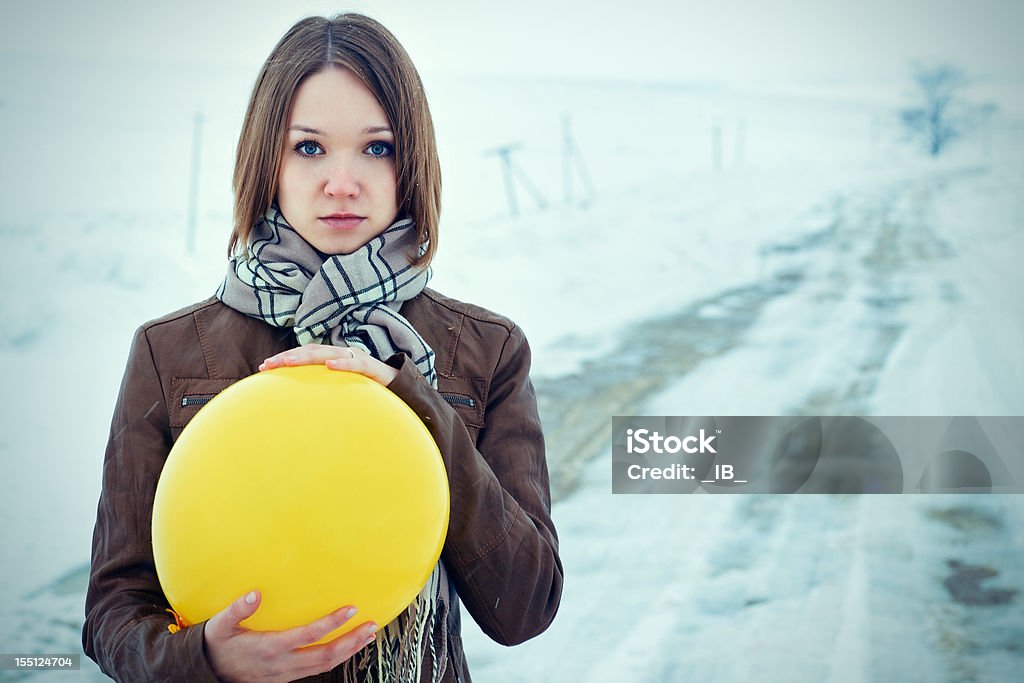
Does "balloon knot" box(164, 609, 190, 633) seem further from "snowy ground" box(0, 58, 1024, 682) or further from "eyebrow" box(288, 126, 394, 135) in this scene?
"snowy ground" box(0, 58, 1024, 682)

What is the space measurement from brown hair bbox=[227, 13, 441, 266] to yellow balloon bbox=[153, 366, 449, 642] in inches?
13.2

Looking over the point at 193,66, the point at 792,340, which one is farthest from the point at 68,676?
the point at 792,340

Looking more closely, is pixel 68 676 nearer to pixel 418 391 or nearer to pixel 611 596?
pixel 611 596

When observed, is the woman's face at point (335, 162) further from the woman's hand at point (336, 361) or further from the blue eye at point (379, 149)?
the woman's hand at point (336, 361)

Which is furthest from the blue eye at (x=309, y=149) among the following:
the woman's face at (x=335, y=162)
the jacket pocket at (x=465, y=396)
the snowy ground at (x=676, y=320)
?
the snowy ground at (x=676, y=320)

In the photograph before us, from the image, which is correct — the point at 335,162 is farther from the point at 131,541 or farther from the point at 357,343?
the point at 131,541

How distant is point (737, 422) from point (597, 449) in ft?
1.35

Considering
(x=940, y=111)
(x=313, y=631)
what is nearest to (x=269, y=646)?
(x=313, y=631)

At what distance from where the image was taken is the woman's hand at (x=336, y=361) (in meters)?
1.06

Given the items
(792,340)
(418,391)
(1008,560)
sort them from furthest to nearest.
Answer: (792,340) < (1008,560) < (418,391)

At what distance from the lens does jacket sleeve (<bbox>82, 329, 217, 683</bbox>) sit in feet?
3.56

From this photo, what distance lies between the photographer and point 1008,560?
279 centimetres

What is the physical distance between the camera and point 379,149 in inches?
49.9

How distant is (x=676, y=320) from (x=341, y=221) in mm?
1931
